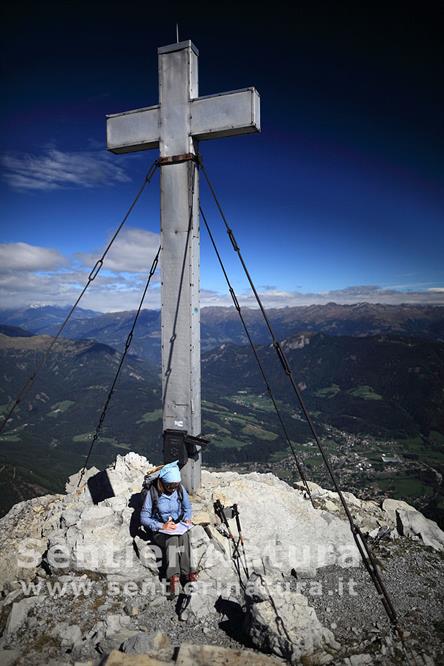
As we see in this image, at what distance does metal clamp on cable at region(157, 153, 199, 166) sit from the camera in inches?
261

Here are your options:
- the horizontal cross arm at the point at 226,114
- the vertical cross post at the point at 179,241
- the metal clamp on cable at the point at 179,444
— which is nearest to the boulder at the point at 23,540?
the metal clamp on cable at the point at 179,444

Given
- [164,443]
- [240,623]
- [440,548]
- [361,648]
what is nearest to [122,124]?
[164,443]

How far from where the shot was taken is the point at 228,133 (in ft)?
21.6

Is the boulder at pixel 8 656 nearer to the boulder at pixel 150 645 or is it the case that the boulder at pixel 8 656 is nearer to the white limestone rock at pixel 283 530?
the boulder at pixel 150 645

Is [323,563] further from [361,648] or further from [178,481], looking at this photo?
[178,481]

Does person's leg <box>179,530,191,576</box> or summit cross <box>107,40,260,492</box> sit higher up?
summit cross <box>107,40,260,492</box>

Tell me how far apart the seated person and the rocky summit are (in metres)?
0.27

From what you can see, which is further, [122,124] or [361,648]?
[122,124]

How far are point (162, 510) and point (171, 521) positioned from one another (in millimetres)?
236

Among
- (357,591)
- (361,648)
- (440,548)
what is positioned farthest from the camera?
(440,548)

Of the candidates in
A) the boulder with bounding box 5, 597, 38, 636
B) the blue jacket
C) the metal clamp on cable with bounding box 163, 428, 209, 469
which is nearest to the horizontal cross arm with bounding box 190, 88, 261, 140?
the metal clamp on cable with bounding box 163, 428, 209, 469

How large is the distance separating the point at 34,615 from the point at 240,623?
2.95 meters

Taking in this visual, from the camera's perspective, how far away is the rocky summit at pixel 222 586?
14.5 feet

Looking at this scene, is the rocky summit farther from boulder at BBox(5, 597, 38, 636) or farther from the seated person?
the seated person
